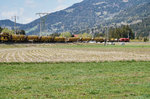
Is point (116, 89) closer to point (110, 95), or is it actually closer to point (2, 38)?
point (110, 95)

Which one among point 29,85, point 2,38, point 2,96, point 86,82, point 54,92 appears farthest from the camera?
point 2,38

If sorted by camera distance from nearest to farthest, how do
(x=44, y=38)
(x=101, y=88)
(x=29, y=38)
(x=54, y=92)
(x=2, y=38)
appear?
1. (x=54, y=92)
2. (x=101, y=88)
3. (x=2, y=38)
4. (x=29, y=38)
5. (x=44, y=38)

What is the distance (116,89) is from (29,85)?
13.5 ft

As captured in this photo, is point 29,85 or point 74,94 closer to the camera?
point 74,94

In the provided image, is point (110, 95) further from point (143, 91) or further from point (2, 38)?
point (2, 38)

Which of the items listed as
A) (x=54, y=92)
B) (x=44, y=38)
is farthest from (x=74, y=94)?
(x=44, y=38)

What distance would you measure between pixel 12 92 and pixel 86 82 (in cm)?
410

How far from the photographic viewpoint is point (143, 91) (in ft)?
38.3

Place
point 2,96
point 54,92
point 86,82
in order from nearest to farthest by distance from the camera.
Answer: point 2,96, point 54,92, point 86,82

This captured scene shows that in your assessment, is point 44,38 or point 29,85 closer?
point 29,85

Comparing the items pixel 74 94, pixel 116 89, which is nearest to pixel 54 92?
pixel 74 94

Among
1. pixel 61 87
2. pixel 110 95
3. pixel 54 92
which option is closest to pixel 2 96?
pixel 54 92

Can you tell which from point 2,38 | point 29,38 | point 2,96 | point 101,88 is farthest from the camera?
point 29,38

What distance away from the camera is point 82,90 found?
12070 mm
